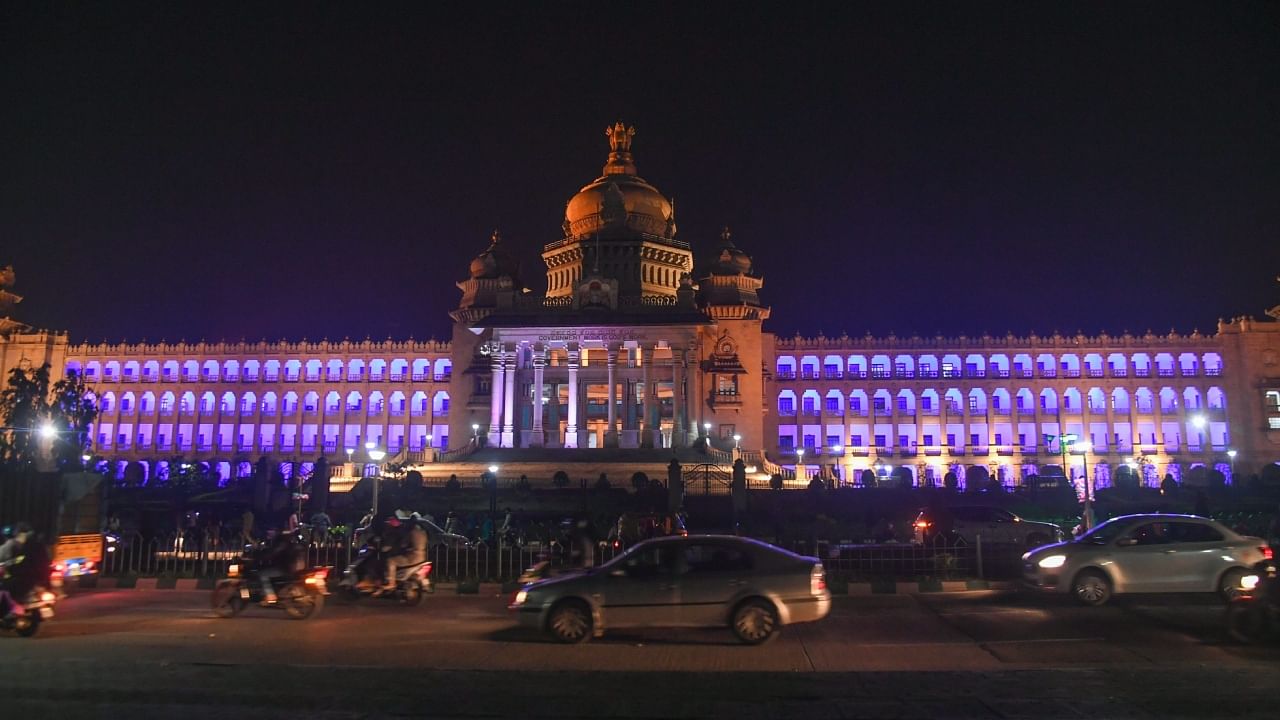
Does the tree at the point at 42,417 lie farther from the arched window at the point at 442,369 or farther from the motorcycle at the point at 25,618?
the motorcycle at the point at 25,618

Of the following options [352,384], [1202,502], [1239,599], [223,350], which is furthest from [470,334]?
[1239,599]

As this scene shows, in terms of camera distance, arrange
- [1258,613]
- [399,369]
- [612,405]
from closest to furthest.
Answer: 1. [1258,613]
2. [612,405]
3. [399,369]

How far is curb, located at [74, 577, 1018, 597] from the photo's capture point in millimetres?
18984

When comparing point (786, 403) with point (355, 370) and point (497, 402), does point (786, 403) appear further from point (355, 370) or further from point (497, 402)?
point (355, 370)

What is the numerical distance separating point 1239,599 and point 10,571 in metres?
17.6

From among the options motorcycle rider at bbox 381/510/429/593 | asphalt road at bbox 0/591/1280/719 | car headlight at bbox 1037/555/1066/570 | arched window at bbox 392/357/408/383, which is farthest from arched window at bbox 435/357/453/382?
car headlight at bbox 1037/555/1066/570

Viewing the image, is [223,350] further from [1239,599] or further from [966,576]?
[1239,599]

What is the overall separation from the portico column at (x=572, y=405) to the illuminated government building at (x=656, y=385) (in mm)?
121

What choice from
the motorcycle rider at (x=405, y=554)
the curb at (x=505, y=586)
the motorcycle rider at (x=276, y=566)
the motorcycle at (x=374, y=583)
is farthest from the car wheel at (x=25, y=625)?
the curb at (x=505, y=586)

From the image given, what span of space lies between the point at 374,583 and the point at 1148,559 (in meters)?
13.6

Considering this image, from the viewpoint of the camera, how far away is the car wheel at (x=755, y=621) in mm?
13211

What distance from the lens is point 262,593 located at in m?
16.2

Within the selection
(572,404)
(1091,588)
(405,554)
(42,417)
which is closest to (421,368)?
(572,404)

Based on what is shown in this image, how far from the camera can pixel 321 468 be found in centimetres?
3741
